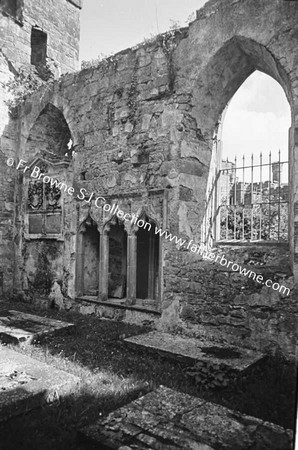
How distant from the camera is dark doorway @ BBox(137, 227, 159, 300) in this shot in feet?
22.4

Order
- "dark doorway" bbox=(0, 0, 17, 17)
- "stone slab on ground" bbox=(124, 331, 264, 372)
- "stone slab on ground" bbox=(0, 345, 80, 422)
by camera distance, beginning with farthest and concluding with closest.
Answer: "dark doorway" bbox=(0, 0, 17, 17)
"stone slab on ground" bbox=(124, 331, 264, 372)
"stone slab on ground" bbox=(0, 345, 80, 422)

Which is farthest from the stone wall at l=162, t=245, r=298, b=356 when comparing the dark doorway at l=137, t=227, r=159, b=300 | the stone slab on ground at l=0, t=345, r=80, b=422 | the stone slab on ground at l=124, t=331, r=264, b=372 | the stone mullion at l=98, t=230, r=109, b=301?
the stone slab on ground at l=0, t=345, r=80, b=422

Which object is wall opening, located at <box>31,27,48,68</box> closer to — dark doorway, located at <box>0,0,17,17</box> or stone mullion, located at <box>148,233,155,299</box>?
dark doorway, located at <box>0,0,17,17</box>

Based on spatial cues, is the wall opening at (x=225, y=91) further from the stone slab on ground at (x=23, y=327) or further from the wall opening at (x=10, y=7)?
the wall opening at (x=10, y=7)

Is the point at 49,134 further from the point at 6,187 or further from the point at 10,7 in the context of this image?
the point at 10,7

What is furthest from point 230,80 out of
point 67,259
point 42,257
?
point 42,257

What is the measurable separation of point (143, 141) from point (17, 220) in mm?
3710

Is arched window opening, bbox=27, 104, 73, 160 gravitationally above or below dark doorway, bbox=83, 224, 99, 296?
above

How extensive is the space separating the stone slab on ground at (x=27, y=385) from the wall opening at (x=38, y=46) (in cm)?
787

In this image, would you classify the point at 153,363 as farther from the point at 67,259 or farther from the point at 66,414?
the point at 67,259

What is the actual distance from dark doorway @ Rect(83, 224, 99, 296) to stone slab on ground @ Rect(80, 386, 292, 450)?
4012 millimetres

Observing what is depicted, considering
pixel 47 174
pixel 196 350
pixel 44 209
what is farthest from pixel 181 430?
pixel 47 174

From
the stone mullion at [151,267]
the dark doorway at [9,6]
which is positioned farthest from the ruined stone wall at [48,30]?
the stone mullion at [151,267]

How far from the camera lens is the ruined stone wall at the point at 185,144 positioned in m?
4.43
